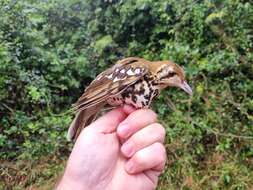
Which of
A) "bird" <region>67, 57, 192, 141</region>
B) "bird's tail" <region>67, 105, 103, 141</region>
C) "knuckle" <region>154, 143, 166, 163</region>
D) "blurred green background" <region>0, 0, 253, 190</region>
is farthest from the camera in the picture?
"blurred green background" <region>0, 0, 253, 190</region>

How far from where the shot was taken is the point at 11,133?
5637mm

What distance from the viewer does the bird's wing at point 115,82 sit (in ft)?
7.04

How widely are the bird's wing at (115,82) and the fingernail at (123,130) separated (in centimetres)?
16

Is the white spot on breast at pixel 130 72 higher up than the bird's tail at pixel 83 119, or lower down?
higher up

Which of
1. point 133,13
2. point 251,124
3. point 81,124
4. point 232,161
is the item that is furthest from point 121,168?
point 133,13

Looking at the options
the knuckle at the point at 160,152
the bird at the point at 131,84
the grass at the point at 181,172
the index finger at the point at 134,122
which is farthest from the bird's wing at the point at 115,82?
the grass at the point at 181,172

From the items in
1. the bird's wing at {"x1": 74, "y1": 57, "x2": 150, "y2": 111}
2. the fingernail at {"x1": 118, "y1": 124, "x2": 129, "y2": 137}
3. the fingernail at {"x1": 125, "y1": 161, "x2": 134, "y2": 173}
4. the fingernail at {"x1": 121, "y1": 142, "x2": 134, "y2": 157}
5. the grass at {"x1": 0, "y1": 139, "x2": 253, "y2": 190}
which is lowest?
the grass at {"x1": 0, "y1": 139, "x2": 253, "y2": 190}

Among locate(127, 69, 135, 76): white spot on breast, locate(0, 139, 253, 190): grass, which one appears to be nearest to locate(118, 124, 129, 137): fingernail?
locate(127, 69, 135, 76): white spot on breast

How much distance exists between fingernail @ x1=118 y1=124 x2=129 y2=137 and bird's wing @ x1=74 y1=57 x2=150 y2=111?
0.16 m

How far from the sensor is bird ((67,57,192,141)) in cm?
214

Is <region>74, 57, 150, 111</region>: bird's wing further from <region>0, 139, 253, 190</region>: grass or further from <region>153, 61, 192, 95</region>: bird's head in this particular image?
<region>0, 139, 253, 190</region>: grass

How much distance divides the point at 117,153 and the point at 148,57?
15.4 ft

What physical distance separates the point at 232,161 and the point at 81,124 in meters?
3.10

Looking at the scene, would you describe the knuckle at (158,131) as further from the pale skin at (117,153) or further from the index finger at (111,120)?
the index finger at (111,120)
